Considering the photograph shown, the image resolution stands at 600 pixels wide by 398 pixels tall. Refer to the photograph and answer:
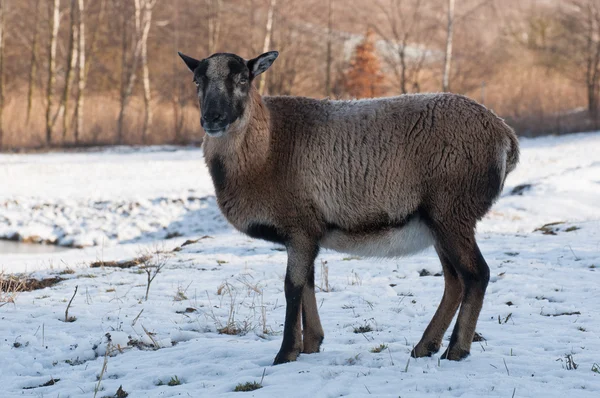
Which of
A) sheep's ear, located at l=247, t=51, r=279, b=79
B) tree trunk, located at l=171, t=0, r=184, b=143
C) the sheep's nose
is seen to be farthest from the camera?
tree trunk, located at l=171, t=0, r=184, b=143

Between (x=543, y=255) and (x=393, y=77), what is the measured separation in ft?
118

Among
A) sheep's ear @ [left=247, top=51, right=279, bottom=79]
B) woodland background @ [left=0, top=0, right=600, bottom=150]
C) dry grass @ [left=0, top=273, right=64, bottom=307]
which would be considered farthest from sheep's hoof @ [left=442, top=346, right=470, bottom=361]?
woodland background @ [left=0, top=0, right=600, bottom=150]

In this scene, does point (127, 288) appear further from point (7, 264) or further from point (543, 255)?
point (543, 255)

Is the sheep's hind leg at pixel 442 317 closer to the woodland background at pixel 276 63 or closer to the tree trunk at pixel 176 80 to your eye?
the woodland background at pixel 276 63

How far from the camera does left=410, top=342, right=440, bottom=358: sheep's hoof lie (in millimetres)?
5742

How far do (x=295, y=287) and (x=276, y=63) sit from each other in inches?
1309

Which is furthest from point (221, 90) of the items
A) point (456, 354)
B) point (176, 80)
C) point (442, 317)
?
point (176, 80)

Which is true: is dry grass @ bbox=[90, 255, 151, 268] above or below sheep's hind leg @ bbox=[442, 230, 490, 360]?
below

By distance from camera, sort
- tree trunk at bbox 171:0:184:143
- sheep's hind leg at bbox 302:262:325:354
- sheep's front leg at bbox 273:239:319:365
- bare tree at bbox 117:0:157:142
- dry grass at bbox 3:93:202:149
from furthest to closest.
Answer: tree trunk at bbox 171:0:184:143 → dry grass at bbox 3:93:202:149 → bare tree at bbox 117:0:157:142 → sheep's hind leg at bbox 302:262:325:354 → sheep's front leg at bbox 273:239:319:365

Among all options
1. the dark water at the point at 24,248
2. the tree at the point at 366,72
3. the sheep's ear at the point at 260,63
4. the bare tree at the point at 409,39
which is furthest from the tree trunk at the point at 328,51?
the sheep's ear at the point at 260,63

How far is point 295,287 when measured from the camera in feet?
18.7

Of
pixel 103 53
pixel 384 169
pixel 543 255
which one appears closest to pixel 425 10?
pixel 103 53

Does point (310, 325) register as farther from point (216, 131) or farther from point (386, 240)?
point (216, 131)

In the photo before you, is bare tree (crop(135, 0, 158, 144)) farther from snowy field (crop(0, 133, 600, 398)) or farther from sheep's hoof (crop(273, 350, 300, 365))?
sheep's hoof (crop(273, 350, 300, 365))
